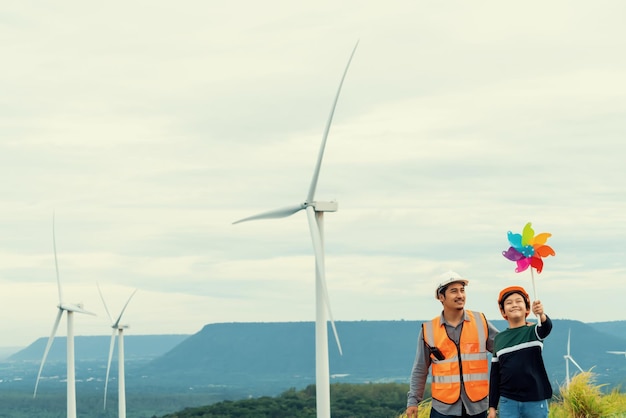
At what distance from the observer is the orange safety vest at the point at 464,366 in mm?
11875

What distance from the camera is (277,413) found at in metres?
125

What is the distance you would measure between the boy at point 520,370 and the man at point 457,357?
144mm

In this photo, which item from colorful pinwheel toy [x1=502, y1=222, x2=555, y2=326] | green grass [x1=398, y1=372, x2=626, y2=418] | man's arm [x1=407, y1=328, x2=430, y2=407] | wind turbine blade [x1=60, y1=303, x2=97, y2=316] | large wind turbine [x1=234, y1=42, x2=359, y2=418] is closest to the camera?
man's arm [x1=407, y1=328, x2=430, y2=407]

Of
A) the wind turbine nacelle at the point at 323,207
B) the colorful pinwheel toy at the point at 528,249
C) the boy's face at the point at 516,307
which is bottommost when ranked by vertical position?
the boy's face at the point at 516,307

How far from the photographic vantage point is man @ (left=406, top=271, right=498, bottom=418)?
11875mm

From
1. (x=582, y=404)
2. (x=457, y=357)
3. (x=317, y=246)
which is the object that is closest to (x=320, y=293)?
(x=317, y=246)

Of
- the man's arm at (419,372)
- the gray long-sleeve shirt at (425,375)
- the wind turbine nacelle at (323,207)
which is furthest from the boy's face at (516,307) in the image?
the wind turbine nacelle at (323,207)

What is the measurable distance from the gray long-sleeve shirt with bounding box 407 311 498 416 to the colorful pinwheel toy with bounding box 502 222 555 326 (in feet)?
3.51

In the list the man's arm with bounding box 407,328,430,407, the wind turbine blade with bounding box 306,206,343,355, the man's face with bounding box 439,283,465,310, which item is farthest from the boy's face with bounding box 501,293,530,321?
the wind turbine blade with bounding box 306,206,343,355

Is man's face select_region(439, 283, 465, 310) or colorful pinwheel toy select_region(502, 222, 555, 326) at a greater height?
colorful pinwheel toy select_region(502, 222, 555, 326)

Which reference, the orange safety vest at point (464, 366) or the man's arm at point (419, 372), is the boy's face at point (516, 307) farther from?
the man's arm at point (419, 372)

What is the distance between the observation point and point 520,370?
39.3ft

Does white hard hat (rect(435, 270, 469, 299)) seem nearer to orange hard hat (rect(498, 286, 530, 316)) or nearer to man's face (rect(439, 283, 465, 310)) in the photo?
man's face (rect(439, 283, 465, 310))

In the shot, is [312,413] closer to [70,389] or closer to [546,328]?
[70,389]
